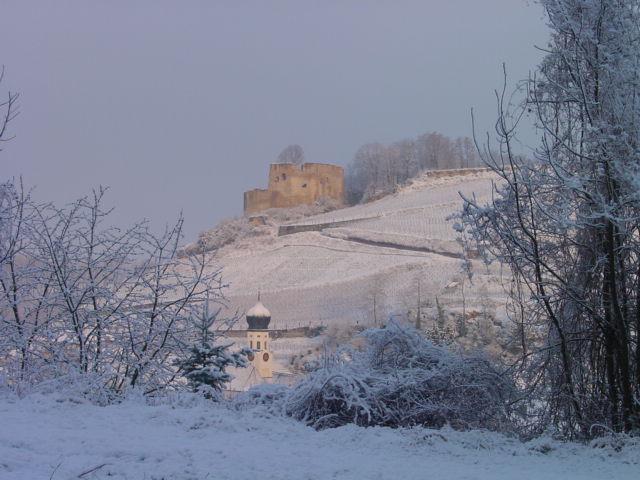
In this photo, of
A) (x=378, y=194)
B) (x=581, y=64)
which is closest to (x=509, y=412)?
(x=581, y=64)

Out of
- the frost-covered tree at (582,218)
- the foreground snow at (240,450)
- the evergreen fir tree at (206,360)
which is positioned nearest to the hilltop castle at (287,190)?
the evergreen fir tree at (206,360)

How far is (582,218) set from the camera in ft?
22.7

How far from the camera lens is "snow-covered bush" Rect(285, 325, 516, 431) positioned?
23.1ft

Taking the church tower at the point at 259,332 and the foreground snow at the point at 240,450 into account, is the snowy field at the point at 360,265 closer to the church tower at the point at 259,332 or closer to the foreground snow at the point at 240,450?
the church tower at the point at 259,332

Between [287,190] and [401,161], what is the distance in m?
16.7

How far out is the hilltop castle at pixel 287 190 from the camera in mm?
105750

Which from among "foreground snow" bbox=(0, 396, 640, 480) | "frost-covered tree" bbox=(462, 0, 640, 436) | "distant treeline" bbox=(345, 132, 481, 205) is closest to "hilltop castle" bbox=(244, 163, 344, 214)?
"distant treeline" bbox=(345, 132, 481, 205)

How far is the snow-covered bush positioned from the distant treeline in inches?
3934

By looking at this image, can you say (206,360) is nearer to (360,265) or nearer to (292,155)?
(360,265)

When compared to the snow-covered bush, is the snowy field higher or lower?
higher

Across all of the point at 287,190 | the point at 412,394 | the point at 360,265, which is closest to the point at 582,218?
the point at 412,394

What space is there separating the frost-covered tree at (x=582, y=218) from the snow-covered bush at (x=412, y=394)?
1.76ft

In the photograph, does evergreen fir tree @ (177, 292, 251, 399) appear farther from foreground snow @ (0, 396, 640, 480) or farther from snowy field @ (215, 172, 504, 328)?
snowy field @ (215, 172, 504, 328)

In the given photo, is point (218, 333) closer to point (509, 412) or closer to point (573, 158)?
point (509, 412)
